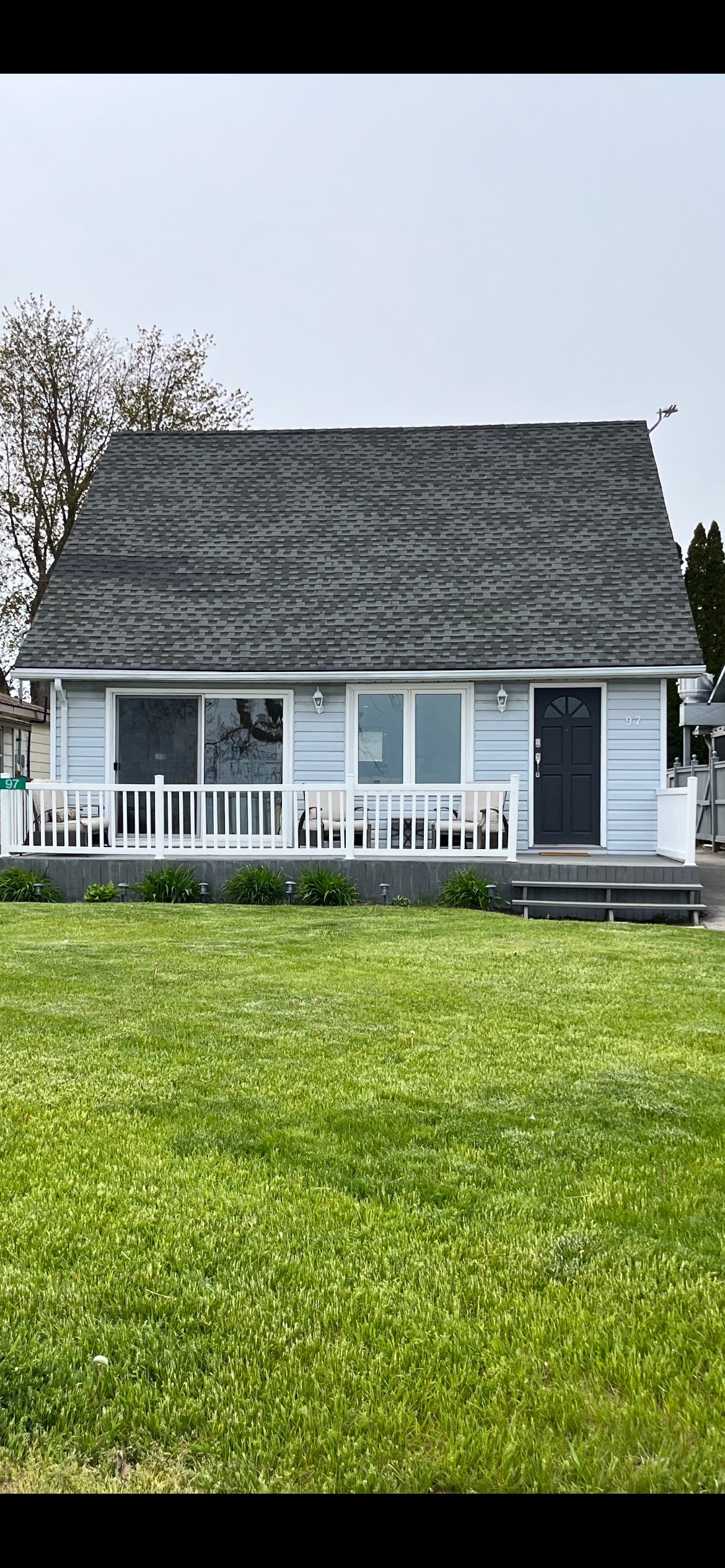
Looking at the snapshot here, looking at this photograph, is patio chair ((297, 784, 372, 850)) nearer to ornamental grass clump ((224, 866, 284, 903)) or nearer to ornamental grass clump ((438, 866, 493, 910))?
ornamental grass clump ((224, 866, 284, 903))

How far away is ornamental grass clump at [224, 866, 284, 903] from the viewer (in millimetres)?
11281

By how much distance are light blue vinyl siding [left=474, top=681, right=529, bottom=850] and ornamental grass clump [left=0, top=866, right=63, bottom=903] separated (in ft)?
18.2

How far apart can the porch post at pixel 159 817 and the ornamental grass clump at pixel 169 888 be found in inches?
17.6

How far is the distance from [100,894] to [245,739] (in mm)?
3469

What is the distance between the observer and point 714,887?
13.7 m

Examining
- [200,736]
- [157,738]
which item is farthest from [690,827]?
[157,738]

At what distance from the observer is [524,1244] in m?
2.86

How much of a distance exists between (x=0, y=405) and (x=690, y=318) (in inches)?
742

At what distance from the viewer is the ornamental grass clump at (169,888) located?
1124 centimetres

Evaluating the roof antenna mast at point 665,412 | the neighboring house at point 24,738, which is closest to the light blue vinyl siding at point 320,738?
the roof antenna mast at point 665,412

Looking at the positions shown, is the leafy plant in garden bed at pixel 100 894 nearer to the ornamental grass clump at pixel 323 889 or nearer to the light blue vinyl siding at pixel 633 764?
the ornamental grass clump at pixel 323 889

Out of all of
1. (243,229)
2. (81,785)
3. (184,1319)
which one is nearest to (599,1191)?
(184,1319)

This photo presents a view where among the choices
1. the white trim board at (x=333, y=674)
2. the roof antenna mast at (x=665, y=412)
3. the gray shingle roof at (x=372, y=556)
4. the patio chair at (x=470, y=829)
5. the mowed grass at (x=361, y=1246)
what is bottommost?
the mowed grass at (x=361, y=1246)

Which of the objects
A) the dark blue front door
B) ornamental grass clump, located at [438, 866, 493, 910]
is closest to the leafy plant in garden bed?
ornamental grass clump, located at [438, 866, 493, 910]
